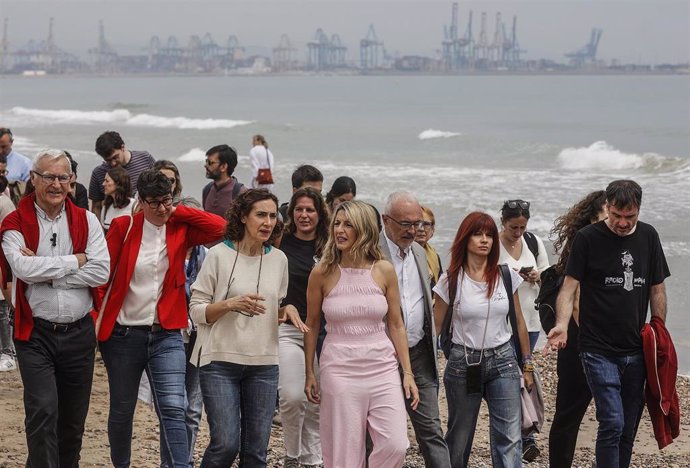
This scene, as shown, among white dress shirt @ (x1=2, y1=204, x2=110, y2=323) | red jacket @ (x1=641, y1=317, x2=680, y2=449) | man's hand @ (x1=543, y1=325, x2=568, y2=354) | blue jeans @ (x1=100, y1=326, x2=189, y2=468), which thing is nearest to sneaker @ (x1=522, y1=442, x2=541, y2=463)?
red jacket @ (x1=641, y1=317, x2=680, y2=449)

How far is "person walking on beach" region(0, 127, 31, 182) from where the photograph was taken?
9.86 meters

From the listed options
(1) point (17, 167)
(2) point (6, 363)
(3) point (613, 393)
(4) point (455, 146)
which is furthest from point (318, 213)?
(4) point (455, 146)

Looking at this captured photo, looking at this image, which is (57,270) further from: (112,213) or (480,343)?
(112,213)

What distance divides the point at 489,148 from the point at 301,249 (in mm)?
40212

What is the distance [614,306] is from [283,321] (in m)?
1.81

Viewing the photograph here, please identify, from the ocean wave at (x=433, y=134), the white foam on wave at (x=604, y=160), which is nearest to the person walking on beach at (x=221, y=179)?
the white foam on wave at (x=604, y=160)

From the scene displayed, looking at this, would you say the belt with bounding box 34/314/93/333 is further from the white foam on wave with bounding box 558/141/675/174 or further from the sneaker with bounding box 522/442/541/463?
the white foam on wave with bounding box 558/141/675/174

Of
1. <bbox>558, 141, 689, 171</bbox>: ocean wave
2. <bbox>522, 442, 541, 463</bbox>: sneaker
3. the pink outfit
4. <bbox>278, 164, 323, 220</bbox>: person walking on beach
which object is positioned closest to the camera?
the pink outfit

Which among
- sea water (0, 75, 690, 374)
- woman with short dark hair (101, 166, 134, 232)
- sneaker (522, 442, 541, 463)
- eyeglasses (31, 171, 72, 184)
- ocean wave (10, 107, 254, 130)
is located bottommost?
ocean wave (10, 107, 254, 130)

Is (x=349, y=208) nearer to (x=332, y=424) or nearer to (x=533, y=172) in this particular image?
(x=332, y=424)

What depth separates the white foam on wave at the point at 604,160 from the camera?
3831 cm

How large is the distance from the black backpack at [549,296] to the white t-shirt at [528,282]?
708 mm

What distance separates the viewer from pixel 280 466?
6930 mm

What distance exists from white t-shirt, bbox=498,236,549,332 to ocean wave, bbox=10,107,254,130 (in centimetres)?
6174
